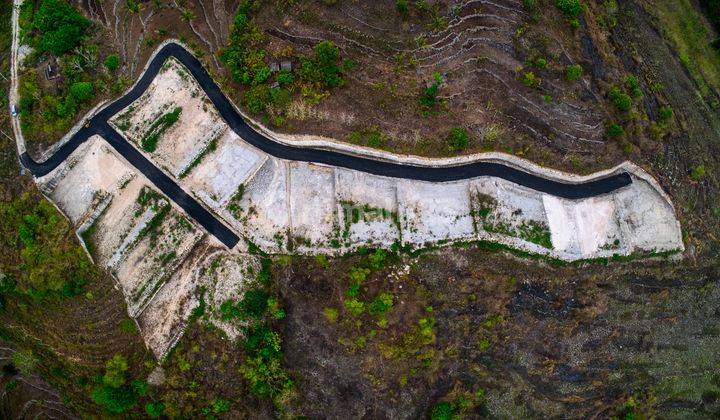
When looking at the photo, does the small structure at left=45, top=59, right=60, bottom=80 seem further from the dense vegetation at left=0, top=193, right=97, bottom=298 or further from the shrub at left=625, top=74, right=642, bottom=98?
the shrub at left=625, top=74, right=642, bottom=98

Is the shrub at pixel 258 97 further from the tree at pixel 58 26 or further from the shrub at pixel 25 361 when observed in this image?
the shrub at pixel 25 361

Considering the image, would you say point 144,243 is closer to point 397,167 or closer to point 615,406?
point 397,167

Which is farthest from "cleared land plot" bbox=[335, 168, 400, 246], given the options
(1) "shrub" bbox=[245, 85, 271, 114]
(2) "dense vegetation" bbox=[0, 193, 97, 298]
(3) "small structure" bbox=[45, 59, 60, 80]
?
(3) "small structure" bbox=[45, 59, 60, 80]

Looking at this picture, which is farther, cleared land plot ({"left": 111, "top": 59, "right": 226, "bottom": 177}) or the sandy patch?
cleared land plot ({"left": 111, "top": 59, "right": 226, "bottom": 177})

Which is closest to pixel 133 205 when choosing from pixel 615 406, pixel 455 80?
pixel 455 80

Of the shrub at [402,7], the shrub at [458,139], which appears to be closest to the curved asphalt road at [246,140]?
the shrub at [458,139]

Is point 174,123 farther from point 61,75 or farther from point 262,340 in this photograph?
point 262,340
